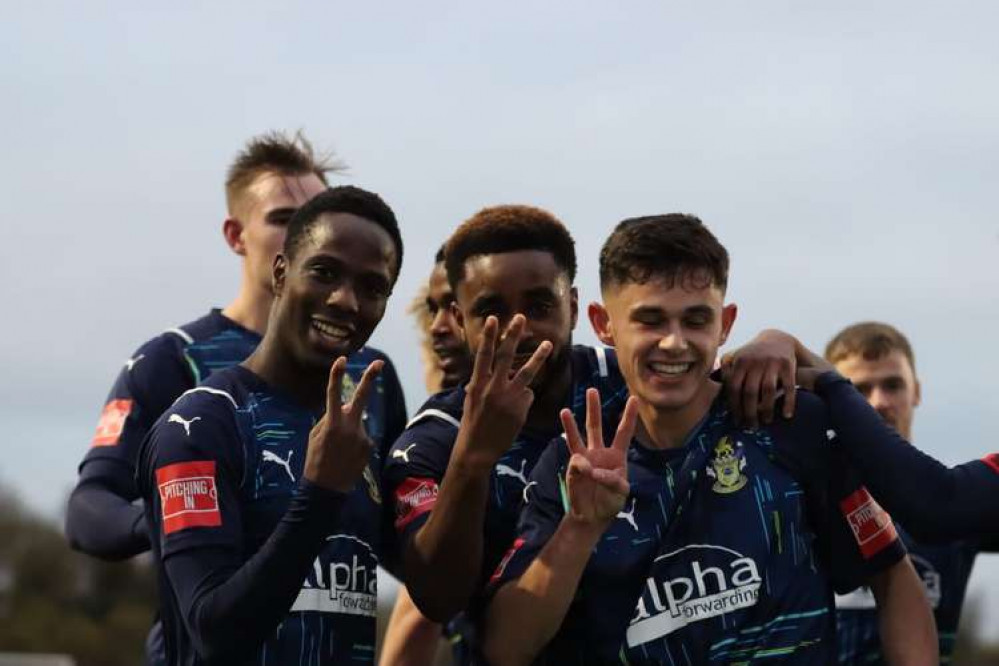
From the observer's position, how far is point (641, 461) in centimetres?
539

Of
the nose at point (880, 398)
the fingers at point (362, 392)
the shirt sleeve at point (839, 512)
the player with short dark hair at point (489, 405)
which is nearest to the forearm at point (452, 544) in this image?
the player with short dark hair at point (489, 405)

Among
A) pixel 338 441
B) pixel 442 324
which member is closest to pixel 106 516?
pixel 442 324

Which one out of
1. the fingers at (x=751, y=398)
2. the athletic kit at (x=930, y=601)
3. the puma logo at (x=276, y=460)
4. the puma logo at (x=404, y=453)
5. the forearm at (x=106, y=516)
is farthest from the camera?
the athletic kit at (x=930, y=601)

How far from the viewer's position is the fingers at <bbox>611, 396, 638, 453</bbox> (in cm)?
499

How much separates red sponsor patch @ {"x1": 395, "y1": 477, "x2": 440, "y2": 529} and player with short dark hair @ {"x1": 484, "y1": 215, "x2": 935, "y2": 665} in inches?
12.3

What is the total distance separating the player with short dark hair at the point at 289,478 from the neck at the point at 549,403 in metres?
0.62

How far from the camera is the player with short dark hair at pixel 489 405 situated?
4.94 metres

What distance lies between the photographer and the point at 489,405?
16.1 feet

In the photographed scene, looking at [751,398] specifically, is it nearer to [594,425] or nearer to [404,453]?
[594,425]

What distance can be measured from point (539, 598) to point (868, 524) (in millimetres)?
1089

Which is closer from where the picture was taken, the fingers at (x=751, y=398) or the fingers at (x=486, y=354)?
the fingers at (x=486, y=354)

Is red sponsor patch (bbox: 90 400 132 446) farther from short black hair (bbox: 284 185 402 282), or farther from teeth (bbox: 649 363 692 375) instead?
teeth (bbox: 649 363 692 375)

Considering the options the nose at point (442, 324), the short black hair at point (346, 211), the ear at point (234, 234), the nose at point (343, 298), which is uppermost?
the ear at point (234, 234)

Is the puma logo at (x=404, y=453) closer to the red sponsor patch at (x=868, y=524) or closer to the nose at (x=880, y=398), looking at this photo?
the red sponsor patch at (x=868, y=524)
